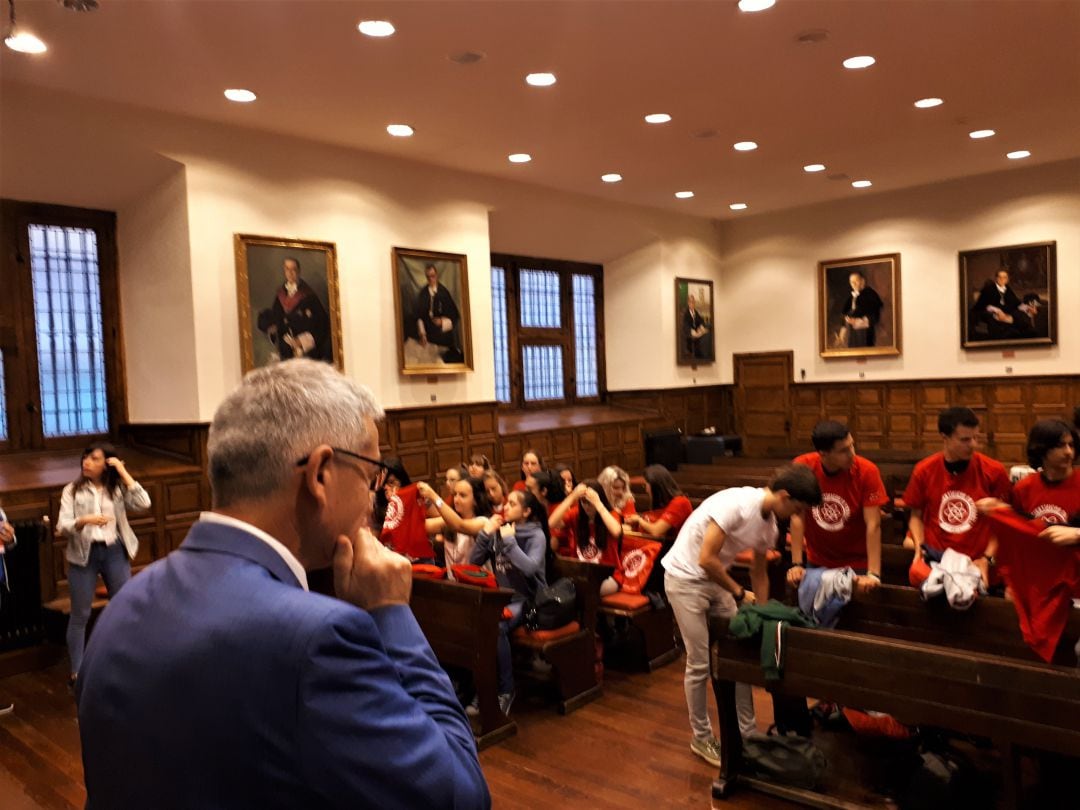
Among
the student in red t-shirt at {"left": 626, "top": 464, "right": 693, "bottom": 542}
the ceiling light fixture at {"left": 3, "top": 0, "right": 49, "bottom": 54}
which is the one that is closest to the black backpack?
the student in red t-shirt at {"left": 626, "top": 464, "right": 693, "bottom": 542}

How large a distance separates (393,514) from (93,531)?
205cm

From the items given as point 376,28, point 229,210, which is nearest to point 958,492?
point 376,28

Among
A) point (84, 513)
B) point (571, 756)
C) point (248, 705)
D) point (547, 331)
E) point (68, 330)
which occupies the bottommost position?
point (571, 756)

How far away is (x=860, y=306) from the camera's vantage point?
13.0 m

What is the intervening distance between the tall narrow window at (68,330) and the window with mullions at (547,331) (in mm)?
5573

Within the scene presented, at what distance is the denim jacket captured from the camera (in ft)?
18.4

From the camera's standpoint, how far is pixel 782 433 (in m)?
13.7

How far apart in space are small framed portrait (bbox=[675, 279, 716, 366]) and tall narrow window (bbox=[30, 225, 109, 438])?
8.50 metres

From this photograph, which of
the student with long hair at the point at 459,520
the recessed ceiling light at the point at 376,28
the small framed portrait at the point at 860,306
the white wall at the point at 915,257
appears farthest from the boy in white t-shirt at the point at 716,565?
the small framed portrait at the point at 860,306

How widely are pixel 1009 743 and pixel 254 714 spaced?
10.7 feet

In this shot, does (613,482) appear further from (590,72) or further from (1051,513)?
(590,72)

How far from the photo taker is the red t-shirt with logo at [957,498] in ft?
14.3

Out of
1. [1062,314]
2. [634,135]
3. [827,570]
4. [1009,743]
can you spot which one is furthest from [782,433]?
[1009,743]

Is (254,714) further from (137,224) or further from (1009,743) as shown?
(137,224)
